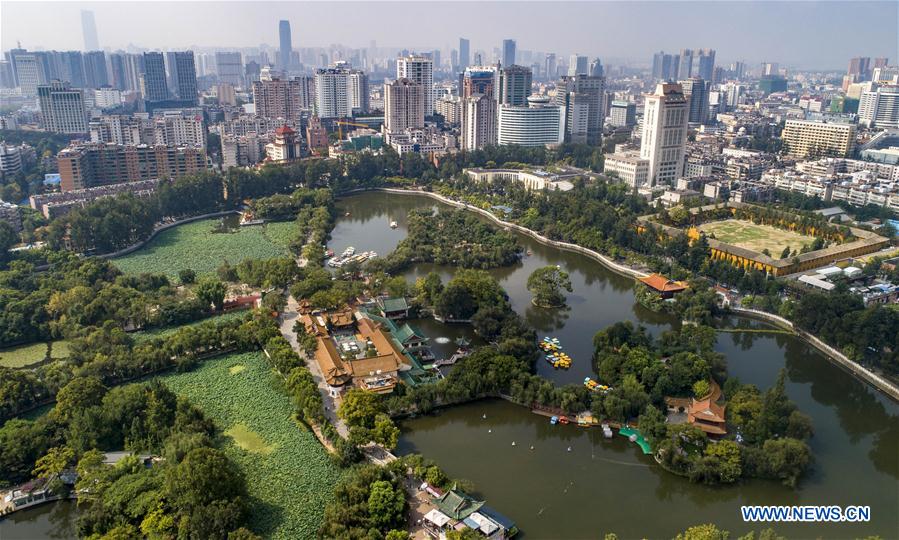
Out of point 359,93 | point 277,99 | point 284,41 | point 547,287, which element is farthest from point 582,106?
point 284,41

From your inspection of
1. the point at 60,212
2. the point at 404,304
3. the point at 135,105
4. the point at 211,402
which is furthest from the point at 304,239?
the point at 135,105

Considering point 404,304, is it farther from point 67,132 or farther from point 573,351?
point 67,132

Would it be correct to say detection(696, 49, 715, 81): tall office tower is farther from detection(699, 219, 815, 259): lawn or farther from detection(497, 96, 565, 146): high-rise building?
detection(699, 219, 815, 259): lawn

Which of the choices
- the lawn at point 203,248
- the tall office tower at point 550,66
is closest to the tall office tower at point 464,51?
the tall office tower at point 550,66

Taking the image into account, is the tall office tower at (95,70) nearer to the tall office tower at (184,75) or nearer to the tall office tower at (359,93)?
the tall office tower at (184,75)

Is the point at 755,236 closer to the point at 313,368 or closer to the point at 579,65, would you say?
the point at 313,368

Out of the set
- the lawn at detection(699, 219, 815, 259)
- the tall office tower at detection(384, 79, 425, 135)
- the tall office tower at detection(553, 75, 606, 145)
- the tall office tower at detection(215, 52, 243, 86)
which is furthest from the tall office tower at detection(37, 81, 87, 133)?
the tall office tower at detection(215, 52, 243, 86)
